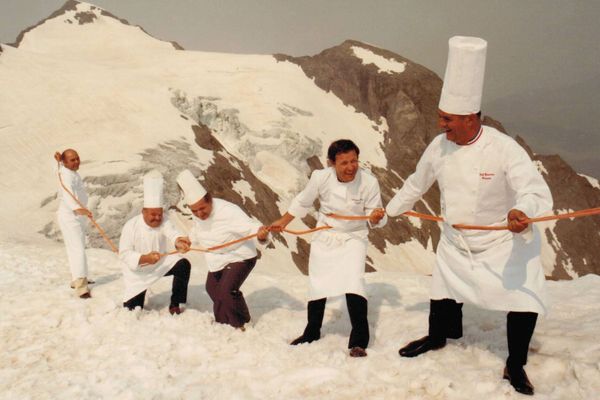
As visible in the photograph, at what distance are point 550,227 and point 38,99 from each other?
4989 cm

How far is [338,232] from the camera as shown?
5324mm

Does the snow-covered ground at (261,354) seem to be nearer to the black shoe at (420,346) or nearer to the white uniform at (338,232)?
the black shoe at (420,346)

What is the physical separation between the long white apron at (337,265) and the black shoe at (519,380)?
5.27ft

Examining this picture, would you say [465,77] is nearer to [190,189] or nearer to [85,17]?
[190,189]

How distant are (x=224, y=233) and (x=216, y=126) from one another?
27542 mm

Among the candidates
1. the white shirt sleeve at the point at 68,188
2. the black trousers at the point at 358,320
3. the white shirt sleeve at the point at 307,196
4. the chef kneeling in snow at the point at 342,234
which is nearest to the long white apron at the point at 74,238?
the white shirt sleeve at the point at 68,188

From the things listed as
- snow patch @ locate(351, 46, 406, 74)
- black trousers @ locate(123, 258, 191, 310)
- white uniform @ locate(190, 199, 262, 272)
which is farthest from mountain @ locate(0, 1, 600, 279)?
white uniform @ locate(190, 199, 262, 272)

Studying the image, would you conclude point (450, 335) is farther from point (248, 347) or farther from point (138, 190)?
point (138, 190)

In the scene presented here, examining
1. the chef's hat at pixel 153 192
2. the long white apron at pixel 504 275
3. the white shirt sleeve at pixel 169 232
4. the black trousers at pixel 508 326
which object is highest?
the chef's hat at pixel 153 192

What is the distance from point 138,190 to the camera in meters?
18.2

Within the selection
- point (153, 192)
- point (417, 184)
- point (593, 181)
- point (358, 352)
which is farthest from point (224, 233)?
point (593, 181)

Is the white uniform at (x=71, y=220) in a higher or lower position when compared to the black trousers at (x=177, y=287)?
higher

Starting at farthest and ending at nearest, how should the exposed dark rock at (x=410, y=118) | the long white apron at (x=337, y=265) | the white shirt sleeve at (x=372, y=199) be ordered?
the exposed dark rock at (x=410, y=118)
the white shirt sleeve at (x=372, y=199)
the long white apron at (x=337, y=265)

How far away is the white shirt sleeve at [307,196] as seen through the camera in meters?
5.32
